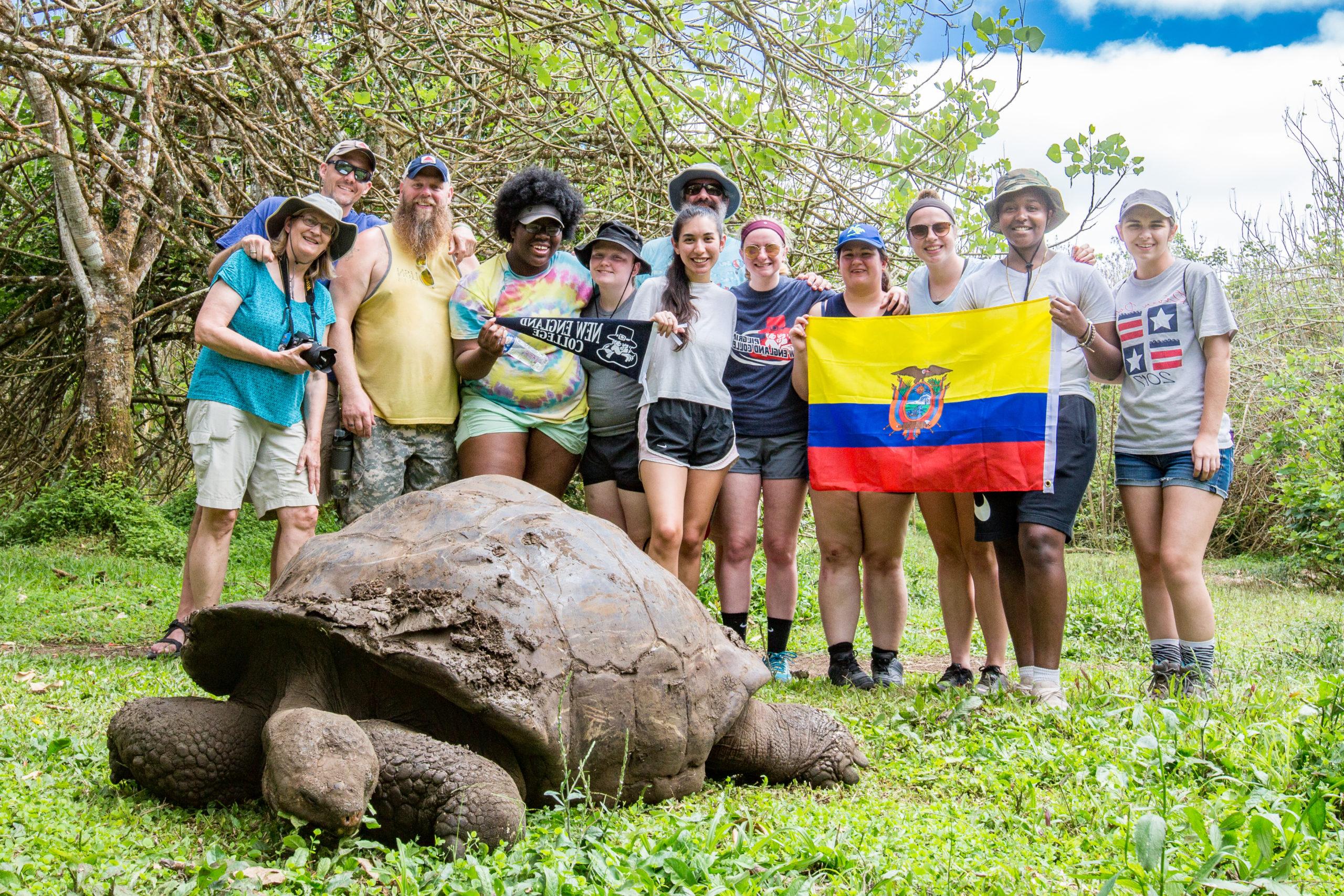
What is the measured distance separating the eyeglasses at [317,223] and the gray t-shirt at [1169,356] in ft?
12.2

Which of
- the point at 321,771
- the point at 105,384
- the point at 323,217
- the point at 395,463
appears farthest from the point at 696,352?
the point at 105,384

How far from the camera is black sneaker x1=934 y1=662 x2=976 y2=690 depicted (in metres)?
4.91

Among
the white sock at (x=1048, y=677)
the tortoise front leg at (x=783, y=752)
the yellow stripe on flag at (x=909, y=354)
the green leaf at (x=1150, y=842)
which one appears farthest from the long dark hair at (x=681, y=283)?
the green leaf at (x=1150, y=842)

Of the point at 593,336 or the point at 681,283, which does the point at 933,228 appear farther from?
the point at 593,336

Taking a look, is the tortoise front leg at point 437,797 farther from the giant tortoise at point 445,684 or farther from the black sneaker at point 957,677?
the black sneaker at point 957,677

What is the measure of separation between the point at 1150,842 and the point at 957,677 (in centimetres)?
266

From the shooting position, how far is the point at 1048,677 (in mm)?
4406

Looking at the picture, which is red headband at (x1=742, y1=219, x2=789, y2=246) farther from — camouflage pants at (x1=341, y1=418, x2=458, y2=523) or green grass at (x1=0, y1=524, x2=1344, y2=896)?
green grass at (x1=0, y1=524, x2=1344, y2=896)

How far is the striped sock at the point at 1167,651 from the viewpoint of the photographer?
464 centimetres

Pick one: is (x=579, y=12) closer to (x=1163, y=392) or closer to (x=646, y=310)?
(x=646, y=310)

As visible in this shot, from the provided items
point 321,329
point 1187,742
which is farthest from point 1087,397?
point 321,329

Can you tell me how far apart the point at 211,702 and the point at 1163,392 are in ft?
13.1

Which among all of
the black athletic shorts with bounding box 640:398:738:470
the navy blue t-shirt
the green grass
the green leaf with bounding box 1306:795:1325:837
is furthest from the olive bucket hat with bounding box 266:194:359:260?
the green leaf with bounding box 1306:795:1325:837

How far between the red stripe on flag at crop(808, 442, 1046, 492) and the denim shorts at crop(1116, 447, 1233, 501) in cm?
49
